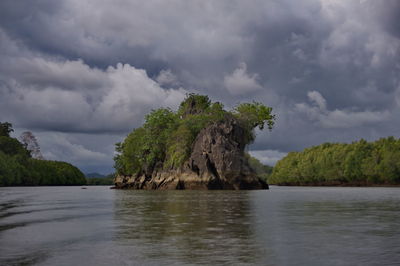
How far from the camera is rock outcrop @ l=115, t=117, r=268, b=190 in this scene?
89750 mm

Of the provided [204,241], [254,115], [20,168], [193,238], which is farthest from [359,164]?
[204,241]

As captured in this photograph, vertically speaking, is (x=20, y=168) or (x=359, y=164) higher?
(x=359, y=164)

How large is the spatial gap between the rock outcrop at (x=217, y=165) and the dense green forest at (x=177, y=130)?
2457 mm

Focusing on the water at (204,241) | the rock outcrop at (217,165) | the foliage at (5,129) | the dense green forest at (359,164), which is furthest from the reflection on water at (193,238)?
the foliage at (5,129)

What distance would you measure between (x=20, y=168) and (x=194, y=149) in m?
90.6

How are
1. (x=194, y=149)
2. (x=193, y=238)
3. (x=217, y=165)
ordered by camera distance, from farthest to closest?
(x=194, y=149), (x=217, y=165), (x=193, y=238)

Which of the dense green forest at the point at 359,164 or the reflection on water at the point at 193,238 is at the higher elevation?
the dense green forest at the point at 359,164

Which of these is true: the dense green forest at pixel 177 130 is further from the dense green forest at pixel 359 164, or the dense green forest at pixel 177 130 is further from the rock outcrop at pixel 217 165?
the dense green forest at pixel 359 164

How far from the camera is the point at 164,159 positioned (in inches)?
4247

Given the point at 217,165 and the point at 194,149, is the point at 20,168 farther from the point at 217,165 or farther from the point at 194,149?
the point at 217,165

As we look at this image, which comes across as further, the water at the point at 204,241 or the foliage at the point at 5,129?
the foliage at the point at 5,129

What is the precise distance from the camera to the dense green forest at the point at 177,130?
99562mm

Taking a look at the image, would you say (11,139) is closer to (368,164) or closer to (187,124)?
(187,124)

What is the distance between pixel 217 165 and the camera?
9056 centimetres
